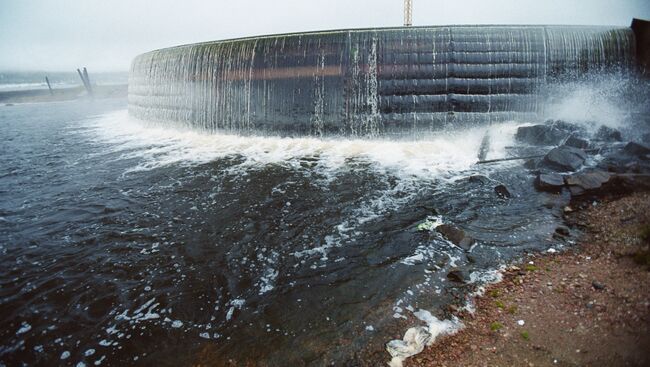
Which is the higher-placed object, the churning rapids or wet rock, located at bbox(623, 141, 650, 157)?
wet rock, located at bbox(623, 141, 650, 157)

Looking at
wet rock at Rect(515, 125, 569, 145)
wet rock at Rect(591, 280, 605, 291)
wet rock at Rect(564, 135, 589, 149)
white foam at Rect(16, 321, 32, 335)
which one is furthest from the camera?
wet rock at Rect(515, 125, 569, 145)

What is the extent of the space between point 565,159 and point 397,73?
7.06 meters

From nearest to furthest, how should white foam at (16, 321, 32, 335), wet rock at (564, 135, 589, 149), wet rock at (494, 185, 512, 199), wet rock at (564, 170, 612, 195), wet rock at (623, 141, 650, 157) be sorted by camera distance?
white foam at (16, 321, 32, 335) < wet rock at (564, 170, 612, 195) < wet rock at (494, 185, 512, 199) < wet rock at (623, 141, 650, 157) < wet rock at (564, 135, 589, 149)

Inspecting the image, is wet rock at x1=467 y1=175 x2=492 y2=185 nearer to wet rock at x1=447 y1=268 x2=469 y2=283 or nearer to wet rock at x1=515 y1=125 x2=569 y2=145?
wet rock at x1=515 y1=125 x2=569 y2=145

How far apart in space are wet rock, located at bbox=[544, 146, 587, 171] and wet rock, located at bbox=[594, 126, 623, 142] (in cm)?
244

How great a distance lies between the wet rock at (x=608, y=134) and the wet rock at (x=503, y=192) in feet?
20.3

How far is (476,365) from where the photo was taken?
350 centimetres

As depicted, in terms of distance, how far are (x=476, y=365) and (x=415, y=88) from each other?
11.9 meters

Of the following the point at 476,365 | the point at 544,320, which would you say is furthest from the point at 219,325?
the point at 544,320

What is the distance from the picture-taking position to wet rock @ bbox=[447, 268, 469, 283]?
5.00 metres

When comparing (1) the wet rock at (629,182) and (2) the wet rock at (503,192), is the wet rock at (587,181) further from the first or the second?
(2) the wet rock at (503,192)

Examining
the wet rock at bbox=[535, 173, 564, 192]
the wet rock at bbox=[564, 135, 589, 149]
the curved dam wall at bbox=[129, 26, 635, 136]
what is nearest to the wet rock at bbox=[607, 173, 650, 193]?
the wet rock at bbox=[535, 173, 564, 192]

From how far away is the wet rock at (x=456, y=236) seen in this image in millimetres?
5914

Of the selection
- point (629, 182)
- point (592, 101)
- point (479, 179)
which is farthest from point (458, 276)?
point (592, 101)
